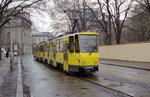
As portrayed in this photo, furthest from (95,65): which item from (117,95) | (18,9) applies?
(18,9)

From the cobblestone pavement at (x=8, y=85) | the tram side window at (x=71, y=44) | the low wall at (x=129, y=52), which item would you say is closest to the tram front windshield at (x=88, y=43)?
the tram side window at (x=71, y=44)

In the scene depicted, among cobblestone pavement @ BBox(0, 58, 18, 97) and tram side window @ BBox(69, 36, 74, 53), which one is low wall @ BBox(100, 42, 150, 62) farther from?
cobblestone pavement @ BBox(0, 58, 18, 97)

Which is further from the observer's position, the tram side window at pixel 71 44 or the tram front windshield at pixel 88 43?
the tram side window at pixel 71 44

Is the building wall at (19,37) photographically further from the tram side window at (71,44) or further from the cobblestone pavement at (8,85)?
the cobblestone pavement at (8,85)

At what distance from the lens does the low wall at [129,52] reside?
1019 inches

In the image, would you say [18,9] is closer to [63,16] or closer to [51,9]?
[51,9]

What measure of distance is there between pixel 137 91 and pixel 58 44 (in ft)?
35.7

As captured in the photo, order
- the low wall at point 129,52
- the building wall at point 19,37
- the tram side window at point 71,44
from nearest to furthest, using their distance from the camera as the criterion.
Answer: the tram side window at point 71,44, the building wall at point 19,37, the low wall at point 129,52

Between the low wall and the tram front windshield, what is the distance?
12.4 m

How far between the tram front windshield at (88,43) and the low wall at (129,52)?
12414 millimetres

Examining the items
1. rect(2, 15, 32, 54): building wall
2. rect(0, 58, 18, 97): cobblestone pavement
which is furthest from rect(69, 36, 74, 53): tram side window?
rect(2, 15, 32, 54): building wall

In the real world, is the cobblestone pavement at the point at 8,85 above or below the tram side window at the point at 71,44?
below

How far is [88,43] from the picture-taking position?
14992 mm

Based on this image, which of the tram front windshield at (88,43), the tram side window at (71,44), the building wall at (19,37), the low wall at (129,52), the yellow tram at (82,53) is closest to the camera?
the yellow tram at (82,53)
